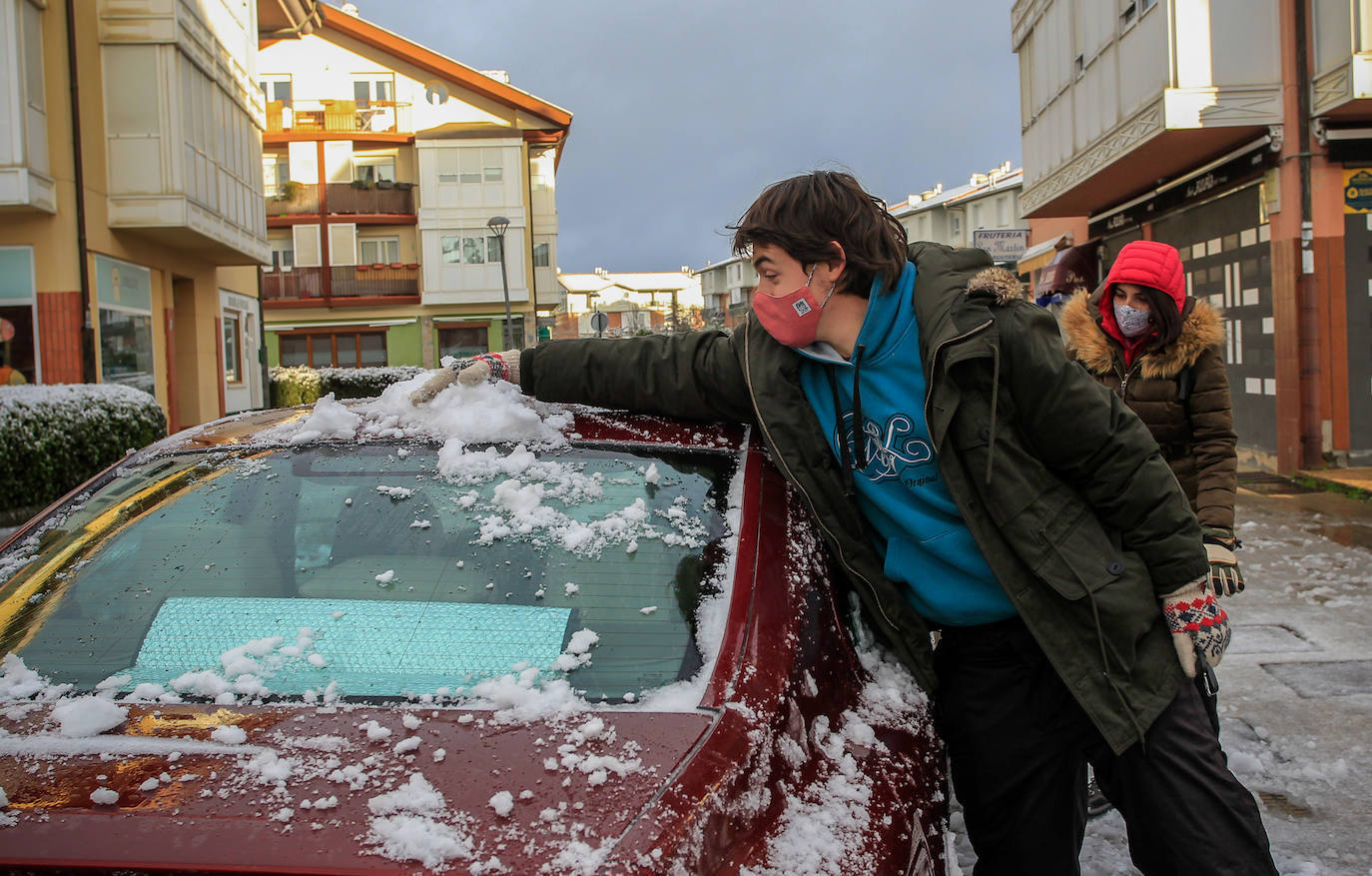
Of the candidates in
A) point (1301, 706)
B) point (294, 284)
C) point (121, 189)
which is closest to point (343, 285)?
point (294, 284)

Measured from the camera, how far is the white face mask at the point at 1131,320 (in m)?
3.25

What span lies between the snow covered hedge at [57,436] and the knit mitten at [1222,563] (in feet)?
27.4

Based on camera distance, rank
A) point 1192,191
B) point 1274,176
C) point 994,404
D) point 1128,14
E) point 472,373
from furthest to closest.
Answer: point 1192,191
point 1128,14
point 1274,176
point 472,373
point 994,404

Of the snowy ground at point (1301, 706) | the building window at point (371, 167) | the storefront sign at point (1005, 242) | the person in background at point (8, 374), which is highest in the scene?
the building window at point (371, 167)

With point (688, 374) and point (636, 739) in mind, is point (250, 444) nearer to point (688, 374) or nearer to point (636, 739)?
point (688, 374)

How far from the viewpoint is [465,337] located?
123 ft

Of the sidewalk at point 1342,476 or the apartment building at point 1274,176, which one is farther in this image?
the apartment building at point 1274,176

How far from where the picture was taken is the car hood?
125 centimetres

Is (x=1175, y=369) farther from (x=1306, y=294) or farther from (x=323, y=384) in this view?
(x=323, y=384)

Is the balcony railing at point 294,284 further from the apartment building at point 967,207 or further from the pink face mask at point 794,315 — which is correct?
the pink face mask at point 794,315

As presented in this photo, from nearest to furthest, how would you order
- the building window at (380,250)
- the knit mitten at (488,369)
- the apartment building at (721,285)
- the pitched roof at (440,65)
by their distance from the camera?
the knit mitten at (488,369) → the pitched roof at (440,65) → the building window at (380,250) → the apartment building at (721,285)

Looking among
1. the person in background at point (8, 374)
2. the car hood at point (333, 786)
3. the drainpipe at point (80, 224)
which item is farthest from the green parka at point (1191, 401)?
A: the drainpipe at point (80, 224)

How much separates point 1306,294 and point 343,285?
32.9 m

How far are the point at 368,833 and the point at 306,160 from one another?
39419 millimetres
